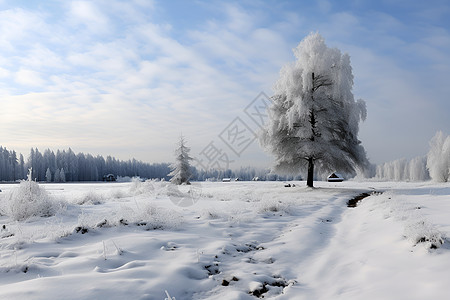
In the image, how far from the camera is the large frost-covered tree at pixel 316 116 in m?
18.1

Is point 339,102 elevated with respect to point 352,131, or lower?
elevated

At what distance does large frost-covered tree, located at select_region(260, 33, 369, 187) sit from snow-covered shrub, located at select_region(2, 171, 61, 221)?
14166 millimetres

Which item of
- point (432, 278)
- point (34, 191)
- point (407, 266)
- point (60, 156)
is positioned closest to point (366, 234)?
point (407, 266)

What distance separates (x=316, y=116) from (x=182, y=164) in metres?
24.4

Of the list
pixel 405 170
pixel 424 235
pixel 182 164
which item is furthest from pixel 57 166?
pixel 405 170

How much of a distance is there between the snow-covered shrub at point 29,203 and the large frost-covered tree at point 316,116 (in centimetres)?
→ 1417

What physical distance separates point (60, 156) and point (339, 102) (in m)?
109

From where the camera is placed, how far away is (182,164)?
128 feet

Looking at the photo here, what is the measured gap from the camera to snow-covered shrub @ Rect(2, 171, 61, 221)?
728 centimetres

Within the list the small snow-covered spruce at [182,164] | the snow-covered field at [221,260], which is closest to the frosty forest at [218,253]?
the snow-covered field at [221,260]

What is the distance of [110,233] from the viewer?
232 inches

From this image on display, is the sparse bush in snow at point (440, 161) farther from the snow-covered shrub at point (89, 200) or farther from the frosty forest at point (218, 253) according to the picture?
the snow-covered shrub at point (89, 200)

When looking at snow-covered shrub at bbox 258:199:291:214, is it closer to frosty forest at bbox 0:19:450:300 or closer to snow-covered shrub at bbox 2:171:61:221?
frosty forest at bbox 0:19:450:300

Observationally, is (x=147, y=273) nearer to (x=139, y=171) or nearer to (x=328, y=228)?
(x=328, y=228)
